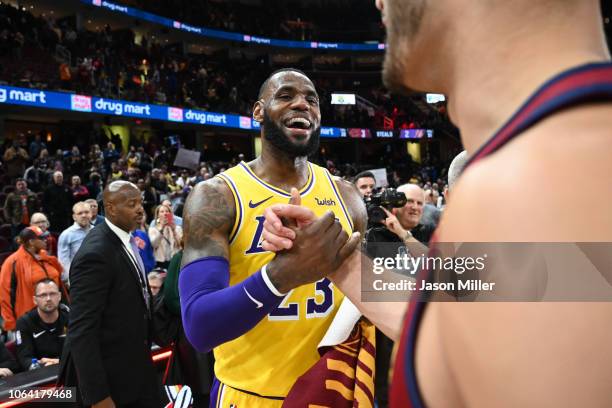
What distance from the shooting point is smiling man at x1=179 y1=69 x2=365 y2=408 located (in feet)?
5.04

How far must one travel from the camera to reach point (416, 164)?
30.0 m

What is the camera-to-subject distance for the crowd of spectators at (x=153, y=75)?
16.0m

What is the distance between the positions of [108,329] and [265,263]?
158 centimetres

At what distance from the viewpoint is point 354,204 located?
2486 millimetres

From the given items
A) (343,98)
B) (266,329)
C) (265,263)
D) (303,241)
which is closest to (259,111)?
(265,263)

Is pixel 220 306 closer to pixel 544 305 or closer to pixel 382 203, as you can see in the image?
pixel 544 305

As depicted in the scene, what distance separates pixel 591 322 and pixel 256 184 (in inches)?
70.7

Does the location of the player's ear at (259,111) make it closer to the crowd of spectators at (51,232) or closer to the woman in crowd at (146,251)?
the crowd of spectators at (51,232)

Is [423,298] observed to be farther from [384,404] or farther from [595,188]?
[384,404]

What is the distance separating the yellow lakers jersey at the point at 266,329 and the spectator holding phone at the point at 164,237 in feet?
15.6

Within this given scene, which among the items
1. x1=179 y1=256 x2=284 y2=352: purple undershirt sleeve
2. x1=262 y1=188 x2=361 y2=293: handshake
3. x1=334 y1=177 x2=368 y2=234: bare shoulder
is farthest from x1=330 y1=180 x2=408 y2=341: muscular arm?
x1=334 y1=177 x2=368 y2=234: bare shoulder

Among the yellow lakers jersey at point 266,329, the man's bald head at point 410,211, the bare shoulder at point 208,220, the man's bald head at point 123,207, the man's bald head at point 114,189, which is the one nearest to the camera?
the bare shoulder at point 208,220

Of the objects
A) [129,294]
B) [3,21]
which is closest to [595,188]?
[129,294]

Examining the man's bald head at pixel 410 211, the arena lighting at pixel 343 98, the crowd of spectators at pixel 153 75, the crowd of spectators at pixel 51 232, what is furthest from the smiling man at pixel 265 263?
the arena lighting at pixel 343 98
